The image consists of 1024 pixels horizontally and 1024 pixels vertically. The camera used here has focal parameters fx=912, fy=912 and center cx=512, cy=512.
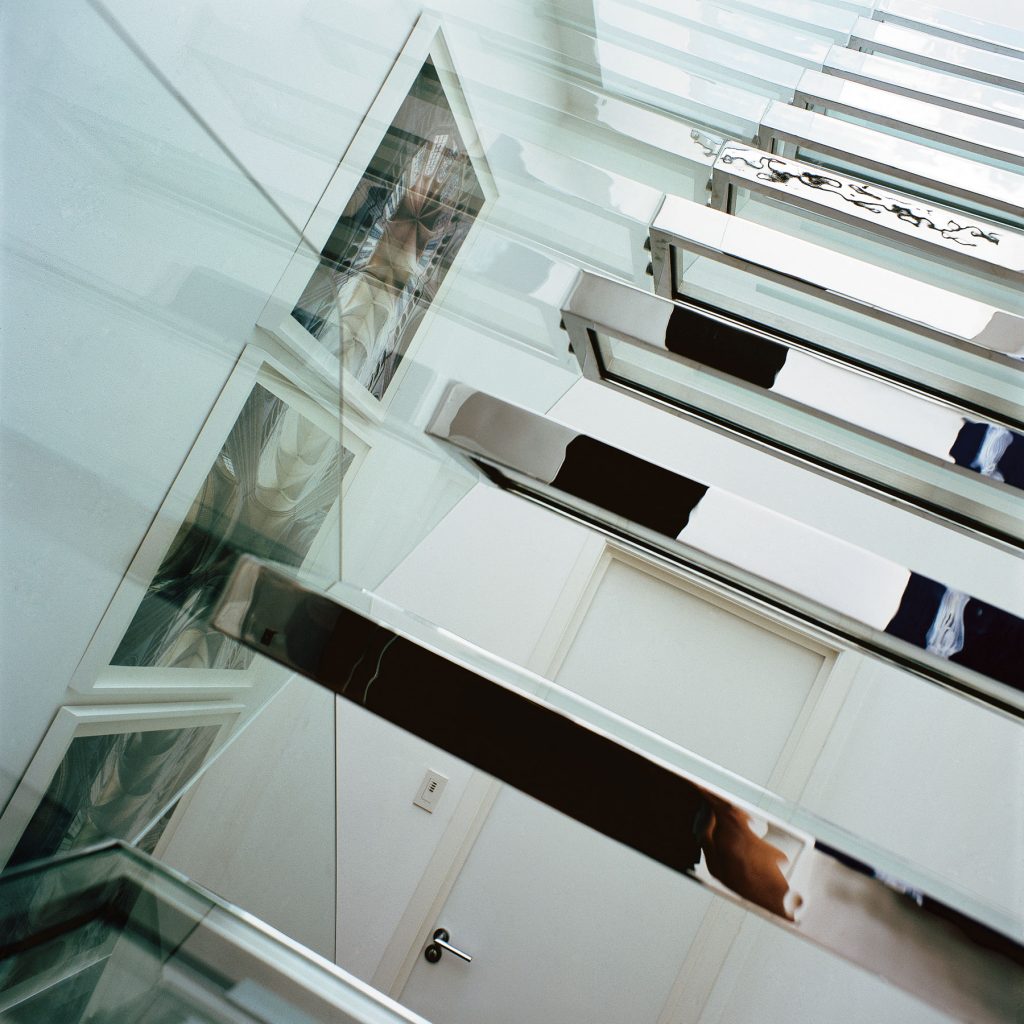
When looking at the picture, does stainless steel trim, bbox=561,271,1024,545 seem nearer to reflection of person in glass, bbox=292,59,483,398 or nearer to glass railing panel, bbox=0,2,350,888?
reflection of person in glass, bbox=292,59,483,398

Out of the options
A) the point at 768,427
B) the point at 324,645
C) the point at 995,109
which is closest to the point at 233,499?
the point at 324,645

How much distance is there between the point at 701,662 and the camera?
132 inches

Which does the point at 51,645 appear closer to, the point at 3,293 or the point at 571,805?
the point at 3,293

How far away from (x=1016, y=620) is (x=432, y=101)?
1.03 meters

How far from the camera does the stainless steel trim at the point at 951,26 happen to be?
1308 millimetres

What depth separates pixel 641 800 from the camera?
0.38 meters

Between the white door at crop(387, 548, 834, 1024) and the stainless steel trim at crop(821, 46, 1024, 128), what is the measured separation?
91.7 inches

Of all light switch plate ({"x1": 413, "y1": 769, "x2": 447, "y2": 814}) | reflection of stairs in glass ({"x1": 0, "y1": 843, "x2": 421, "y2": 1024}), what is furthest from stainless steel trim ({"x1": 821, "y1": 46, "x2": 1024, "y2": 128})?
light switch plate ({"x1": 413, "y1": 769, "x2": 447, "y2": 814})

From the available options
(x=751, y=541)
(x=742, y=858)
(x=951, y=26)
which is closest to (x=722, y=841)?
(x=742, y=858)

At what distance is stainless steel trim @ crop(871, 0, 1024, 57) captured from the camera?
4.29ft

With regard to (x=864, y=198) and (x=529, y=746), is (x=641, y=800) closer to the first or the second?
(x=529, y=746)

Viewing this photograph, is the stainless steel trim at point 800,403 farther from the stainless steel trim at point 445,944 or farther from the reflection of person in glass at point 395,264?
the stainless steel trim at point 445,944

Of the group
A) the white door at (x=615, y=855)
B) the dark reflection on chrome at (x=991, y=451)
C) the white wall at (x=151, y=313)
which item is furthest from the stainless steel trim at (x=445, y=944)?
the dark reflection on chrome at (x=991, y=451)

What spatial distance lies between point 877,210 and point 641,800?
66 centimetres
